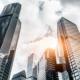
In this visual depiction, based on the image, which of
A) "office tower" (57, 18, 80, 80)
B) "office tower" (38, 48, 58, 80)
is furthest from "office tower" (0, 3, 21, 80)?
"office tower" (57, 18, 80, 80)

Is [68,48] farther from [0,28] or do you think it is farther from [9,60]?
[0,28]

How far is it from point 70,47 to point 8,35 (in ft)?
168

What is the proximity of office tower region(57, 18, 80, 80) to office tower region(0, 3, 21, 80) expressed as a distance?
4312cm

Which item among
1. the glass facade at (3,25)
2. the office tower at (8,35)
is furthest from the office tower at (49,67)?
the glass facade at (3,25)

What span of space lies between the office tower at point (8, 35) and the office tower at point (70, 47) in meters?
43.1

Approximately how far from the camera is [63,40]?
157250mm


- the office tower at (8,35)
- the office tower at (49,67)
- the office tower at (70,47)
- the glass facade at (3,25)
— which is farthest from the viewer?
the office tower at (49,67)

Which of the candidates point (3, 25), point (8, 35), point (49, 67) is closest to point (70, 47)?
point (49, 67)

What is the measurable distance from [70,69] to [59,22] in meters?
65.1

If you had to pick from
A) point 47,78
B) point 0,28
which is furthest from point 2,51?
point 47,78

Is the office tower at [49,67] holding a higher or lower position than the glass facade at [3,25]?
lower

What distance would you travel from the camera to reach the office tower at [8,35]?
129 m

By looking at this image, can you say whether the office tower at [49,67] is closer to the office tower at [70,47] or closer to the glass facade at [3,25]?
the office tower at [70,47]

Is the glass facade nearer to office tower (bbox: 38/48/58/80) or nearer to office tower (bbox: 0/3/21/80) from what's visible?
office tower (bbox: 0/3/21/80)
